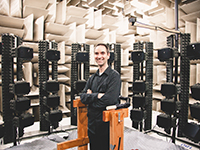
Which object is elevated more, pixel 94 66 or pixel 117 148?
pixel 94 66

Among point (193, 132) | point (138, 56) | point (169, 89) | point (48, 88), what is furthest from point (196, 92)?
point (48, 88)

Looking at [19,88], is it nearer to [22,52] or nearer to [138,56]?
[22,52]

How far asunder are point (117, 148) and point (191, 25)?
11.9 feet

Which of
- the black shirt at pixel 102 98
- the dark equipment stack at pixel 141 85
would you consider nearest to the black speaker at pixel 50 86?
the black shirt at pixel 102 98

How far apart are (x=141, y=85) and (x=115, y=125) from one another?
65.8 inches

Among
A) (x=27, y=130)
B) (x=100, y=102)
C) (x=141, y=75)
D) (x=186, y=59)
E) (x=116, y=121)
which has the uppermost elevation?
(x=186, y=59)

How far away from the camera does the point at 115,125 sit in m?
1.60

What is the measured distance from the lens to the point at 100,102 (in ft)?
5.34

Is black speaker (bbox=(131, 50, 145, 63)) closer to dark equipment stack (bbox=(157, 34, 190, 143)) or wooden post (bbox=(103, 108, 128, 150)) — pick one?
dark equipment stack (bbox=(157, 34, 190, 143))

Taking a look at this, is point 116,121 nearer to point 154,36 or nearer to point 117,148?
point 117,148

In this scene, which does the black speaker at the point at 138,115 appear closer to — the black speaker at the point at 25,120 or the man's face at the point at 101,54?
the man's face at the point at 101,54

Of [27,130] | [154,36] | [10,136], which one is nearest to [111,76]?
[10,136]

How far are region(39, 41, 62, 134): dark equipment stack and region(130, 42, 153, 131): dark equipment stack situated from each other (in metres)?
1.63

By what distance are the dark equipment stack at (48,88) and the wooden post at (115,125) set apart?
5.68 ft
